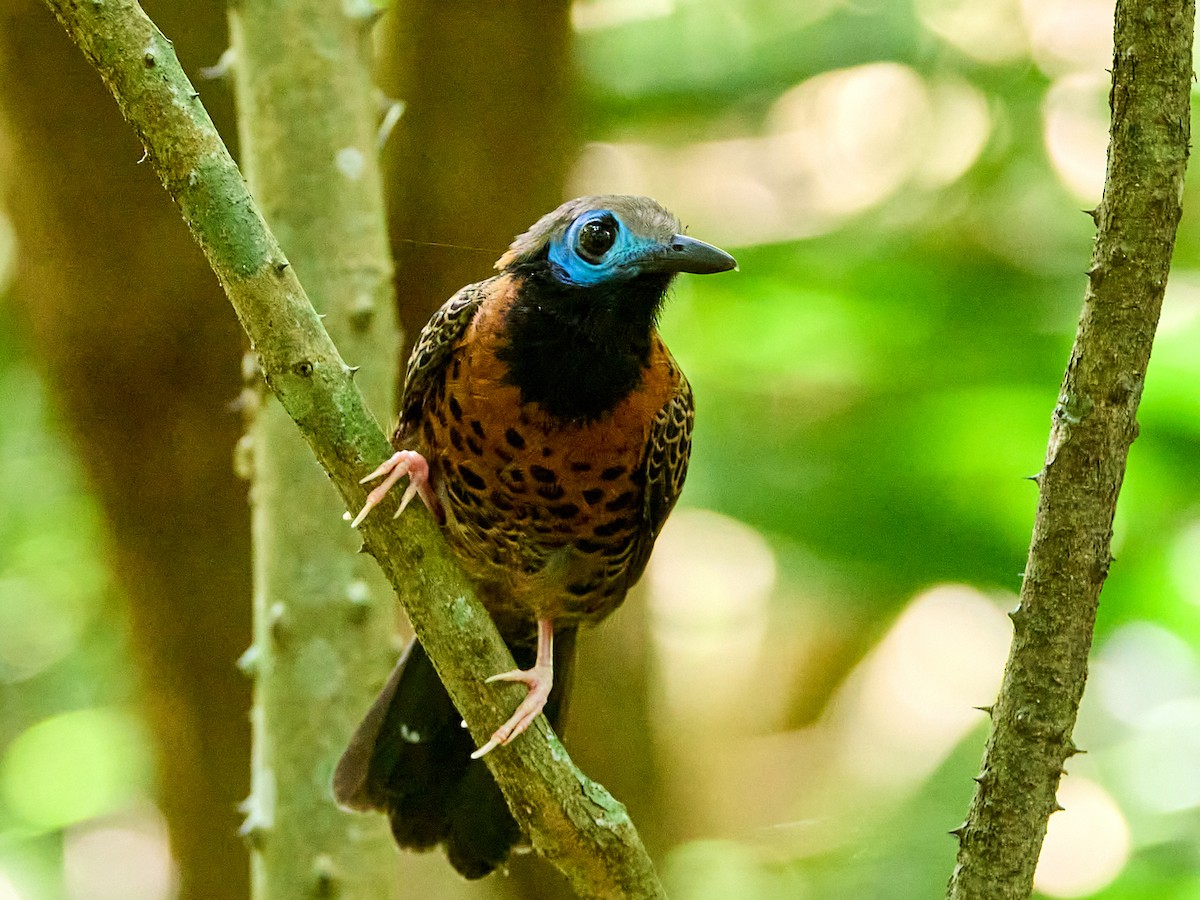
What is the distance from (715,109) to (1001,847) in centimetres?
400

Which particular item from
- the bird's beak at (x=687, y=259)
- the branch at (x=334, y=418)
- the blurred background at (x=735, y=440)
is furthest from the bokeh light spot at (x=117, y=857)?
the bird's beak at (x=687, y=259)

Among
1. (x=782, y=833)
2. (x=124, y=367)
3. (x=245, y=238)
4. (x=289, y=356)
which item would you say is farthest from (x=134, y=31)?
(x=782, y=833)

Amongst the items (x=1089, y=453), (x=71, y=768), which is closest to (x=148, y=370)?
(x=71, y=768)

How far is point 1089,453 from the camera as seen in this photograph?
84.5 inches

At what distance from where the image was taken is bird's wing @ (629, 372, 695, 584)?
3.00 meters

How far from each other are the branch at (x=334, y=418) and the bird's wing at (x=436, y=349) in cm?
65

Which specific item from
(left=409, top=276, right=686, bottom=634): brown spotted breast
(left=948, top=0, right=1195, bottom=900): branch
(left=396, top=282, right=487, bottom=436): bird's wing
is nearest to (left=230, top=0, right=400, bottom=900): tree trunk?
(left=396, top=282, right=487, bottom=436): bird's wing

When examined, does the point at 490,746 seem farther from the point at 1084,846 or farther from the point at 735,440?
the point at 1084,846

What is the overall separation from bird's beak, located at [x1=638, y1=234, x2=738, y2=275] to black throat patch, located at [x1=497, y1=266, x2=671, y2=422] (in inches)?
3.3

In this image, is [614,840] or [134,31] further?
[614,840]

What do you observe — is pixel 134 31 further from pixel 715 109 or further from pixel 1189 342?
pixel 715 109

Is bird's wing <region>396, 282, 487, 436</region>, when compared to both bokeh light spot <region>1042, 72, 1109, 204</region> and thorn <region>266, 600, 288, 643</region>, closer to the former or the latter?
thorn <region>266, 600, 288, 643</region>

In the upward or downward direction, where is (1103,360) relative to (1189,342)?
downward

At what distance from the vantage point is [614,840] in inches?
93.4
